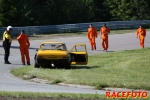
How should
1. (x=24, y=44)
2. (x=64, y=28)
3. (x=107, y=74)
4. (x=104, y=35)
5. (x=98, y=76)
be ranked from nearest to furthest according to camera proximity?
(x=98, y=76) → (x=107, y=74) → (x=24, y=44) → (x=104, y=35) → (x=64, y=28)

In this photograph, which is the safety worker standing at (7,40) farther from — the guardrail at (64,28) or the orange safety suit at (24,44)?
the guardrail at (64,28)

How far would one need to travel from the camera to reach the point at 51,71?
2017cm

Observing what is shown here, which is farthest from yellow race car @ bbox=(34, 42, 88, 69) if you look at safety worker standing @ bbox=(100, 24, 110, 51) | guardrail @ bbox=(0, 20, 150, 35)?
guardrail @ bbox=(0, 20, 150, 35)

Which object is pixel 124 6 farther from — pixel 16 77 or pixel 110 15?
pixel 16 77

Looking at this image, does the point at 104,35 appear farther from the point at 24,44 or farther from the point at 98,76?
the point at 98,76

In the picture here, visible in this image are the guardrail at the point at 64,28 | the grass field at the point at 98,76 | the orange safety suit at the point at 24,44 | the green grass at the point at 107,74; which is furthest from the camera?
the guardrail at the point at 64,28

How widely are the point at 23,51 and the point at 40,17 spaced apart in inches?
1401

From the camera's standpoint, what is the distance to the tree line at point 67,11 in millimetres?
52406

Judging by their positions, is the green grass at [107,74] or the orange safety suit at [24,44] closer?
the green grass at [107,74]

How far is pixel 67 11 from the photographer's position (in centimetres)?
6359

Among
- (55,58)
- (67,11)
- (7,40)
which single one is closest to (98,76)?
(55,58)

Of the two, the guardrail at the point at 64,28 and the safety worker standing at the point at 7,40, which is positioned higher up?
the safety worker standing at the point at 7,40

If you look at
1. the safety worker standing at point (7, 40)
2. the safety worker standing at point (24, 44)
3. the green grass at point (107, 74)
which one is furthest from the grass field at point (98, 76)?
the safety worker standing at point (7, 40)

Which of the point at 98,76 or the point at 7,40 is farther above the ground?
the point at 7,40
